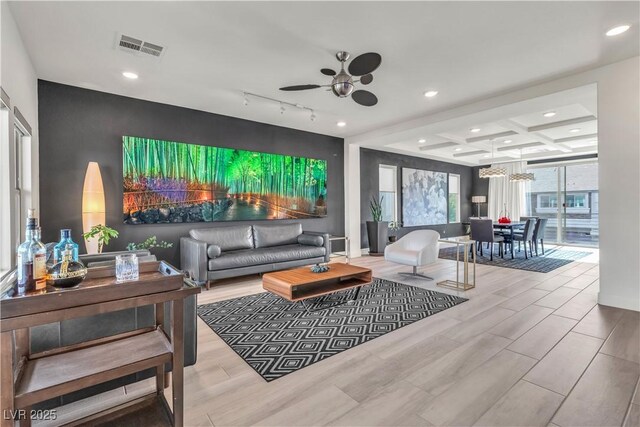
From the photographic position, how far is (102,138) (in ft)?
13.3

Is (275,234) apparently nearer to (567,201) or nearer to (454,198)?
(454,198)

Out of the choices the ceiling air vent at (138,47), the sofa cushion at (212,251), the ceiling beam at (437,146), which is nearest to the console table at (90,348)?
the ceiling air vent at (138,47)

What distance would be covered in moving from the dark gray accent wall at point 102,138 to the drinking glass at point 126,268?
3330 millimetres

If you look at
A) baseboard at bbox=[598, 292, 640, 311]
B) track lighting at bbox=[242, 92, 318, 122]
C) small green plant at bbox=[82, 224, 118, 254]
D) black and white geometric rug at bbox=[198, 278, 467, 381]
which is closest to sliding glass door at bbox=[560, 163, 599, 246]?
baseboard at bbox=[598, 292, 640, 311]

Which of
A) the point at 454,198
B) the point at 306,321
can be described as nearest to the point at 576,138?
the point at 454,198

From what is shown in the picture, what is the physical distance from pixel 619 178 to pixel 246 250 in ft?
15.9

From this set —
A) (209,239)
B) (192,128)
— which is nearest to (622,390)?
(209,239)

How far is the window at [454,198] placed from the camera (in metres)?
9.84

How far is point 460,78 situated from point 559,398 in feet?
11.0

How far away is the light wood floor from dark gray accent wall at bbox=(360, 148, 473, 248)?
4432 mm

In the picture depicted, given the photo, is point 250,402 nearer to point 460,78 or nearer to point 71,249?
point 71,249

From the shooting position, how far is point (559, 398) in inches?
70.2

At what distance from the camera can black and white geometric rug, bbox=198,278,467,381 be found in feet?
7.69

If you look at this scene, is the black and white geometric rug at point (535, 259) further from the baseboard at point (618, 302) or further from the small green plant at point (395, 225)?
the baseboard at point (618, 302)
